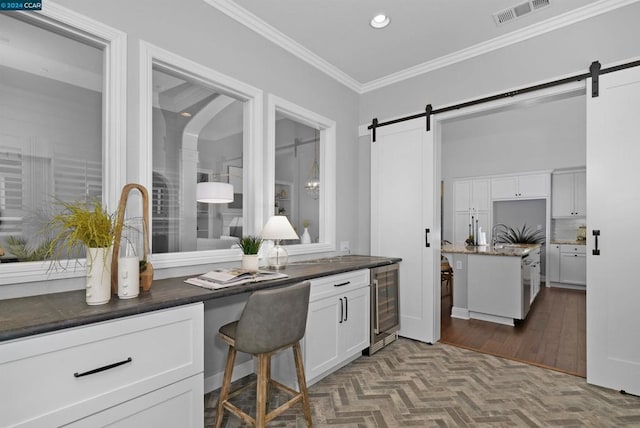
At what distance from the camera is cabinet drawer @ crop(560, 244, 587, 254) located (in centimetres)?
616

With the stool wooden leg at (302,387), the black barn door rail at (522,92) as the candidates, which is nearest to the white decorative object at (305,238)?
the black barn door rail at (522,92)

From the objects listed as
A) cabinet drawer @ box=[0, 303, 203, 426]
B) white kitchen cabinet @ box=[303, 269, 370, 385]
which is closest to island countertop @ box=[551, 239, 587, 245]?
white kitchen cabinet @ box=[303, 269, 370, 385]

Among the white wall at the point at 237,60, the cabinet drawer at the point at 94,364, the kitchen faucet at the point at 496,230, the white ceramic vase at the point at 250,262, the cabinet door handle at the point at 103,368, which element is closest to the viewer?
the cabinet drawer at the point at 94,364

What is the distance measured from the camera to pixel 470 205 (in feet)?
24.6

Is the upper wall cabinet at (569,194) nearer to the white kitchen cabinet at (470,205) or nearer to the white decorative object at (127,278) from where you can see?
the white kitchen cabinet at (470,205)

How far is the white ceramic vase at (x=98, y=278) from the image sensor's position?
1.41 metres

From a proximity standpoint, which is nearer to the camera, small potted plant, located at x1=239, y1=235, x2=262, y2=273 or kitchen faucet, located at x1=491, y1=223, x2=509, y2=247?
small potted plant, located at x1=239, y1=235, x2=262, y2=273

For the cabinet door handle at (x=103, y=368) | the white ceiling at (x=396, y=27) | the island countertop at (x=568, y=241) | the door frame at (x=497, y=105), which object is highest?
the white ceiling at (x=396, y=27)

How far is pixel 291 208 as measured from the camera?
3.82 meters

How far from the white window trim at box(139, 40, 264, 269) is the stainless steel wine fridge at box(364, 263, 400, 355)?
125cm

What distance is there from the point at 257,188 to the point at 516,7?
2.55 metres

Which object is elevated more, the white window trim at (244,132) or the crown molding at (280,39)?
the crown molding at (280,39)

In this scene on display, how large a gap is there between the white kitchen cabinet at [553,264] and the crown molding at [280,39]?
18.0ft

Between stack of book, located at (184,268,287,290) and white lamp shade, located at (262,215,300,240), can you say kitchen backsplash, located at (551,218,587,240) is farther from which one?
stack of book, located at (184,268,287,290)
